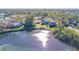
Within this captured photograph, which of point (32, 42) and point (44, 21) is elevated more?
point (44, 21)

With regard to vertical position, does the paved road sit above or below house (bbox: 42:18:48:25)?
below

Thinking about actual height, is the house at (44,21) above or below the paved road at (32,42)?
above
